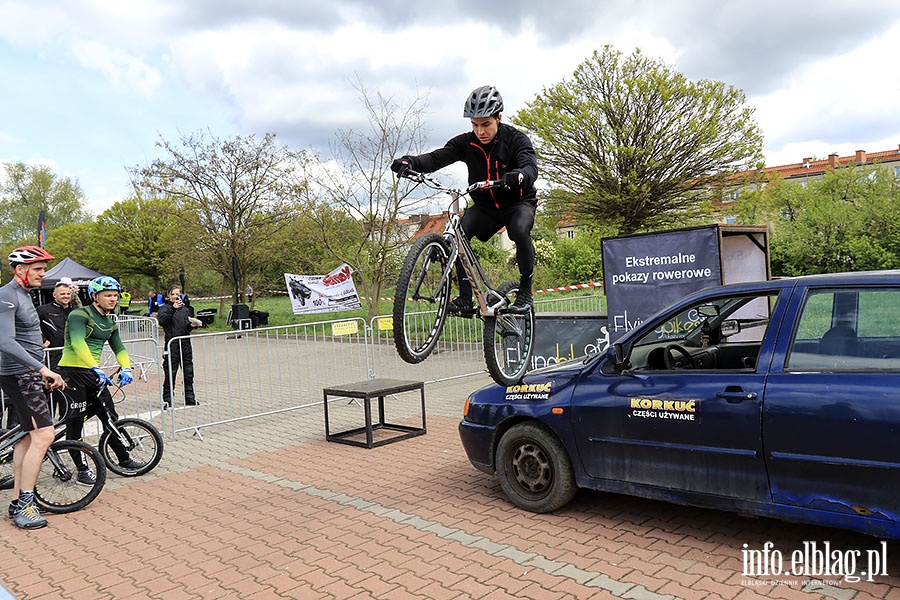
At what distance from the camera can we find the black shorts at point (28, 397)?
5586 mm

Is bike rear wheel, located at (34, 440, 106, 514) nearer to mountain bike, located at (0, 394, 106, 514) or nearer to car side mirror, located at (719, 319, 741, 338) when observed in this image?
mountain bike, located at (0, 394, 106, 514)

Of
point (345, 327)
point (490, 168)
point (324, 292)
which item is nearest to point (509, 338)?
point (490, 168)

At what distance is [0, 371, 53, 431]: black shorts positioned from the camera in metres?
5.59

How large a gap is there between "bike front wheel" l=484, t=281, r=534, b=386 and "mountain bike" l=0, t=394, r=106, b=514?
4.04 meters

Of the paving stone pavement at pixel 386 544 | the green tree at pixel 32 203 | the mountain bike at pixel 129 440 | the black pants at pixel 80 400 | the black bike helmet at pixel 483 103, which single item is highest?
the green tree at pixel 32 203

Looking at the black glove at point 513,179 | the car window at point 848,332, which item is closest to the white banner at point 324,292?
the black glove at point 513,179

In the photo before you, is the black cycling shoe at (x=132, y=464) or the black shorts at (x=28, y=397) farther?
the black cycling shoe at (x=132, y=464)

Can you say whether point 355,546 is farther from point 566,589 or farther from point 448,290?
point 448,290

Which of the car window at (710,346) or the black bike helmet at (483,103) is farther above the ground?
the black bike helmet at (483,103)

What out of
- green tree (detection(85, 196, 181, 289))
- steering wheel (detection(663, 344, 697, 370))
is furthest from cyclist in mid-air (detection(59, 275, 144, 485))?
green tree (detection(85, 196, 181, 289))

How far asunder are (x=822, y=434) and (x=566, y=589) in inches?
73.0

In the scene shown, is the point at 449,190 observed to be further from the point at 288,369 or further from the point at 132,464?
the point at 288,369

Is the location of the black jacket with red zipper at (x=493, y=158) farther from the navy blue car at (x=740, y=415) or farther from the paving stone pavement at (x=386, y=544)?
the paving stone pavement at (x=386, y=544)

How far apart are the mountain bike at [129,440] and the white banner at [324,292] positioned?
6.45m
